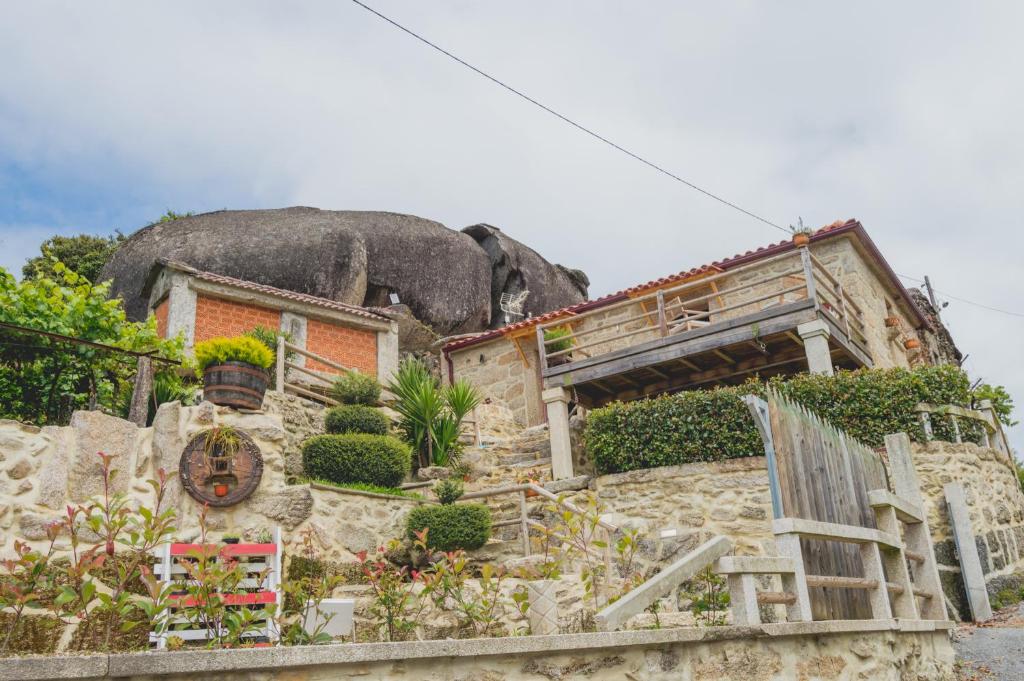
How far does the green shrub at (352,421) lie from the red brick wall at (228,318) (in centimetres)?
508

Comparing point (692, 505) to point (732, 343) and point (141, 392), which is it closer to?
point (732, 343)

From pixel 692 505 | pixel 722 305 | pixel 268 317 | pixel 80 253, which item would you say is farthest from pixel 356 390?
pixel 80 253

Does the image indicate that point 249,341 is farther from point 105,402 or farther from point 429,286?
point 429,286

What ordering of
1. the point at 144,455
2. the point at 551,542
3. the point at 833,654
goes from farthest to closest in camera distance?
1. the point at 551,542
2. the point at 144,455
3. the point at 833,654

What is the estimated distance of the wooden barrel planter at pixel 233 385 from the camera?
28.4 ft

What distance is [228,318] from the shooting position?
615 inches

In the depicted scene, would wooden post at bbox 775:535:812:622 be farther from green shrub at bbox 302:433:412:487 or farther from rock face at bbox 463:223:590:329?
rock face at bbox 463:223:590:329

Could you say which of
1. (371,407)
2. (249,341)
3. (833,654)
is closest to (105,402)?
(249,341)

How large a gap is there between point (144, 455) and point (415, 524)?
10.1ft

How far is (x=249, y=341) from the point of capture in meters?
9.27

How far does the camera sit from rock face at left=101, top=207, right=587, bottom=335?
20.0 metres

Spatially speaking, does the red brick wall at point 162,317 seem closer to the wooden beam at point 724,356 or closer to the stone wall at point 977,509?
the wooden beam at point 724,356

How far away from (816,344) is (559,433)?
3.96 meters

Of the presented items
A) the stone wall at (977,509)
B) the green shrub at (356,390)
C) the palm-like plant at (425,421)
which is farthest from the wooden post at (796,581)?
the green shrub at (356,390)
